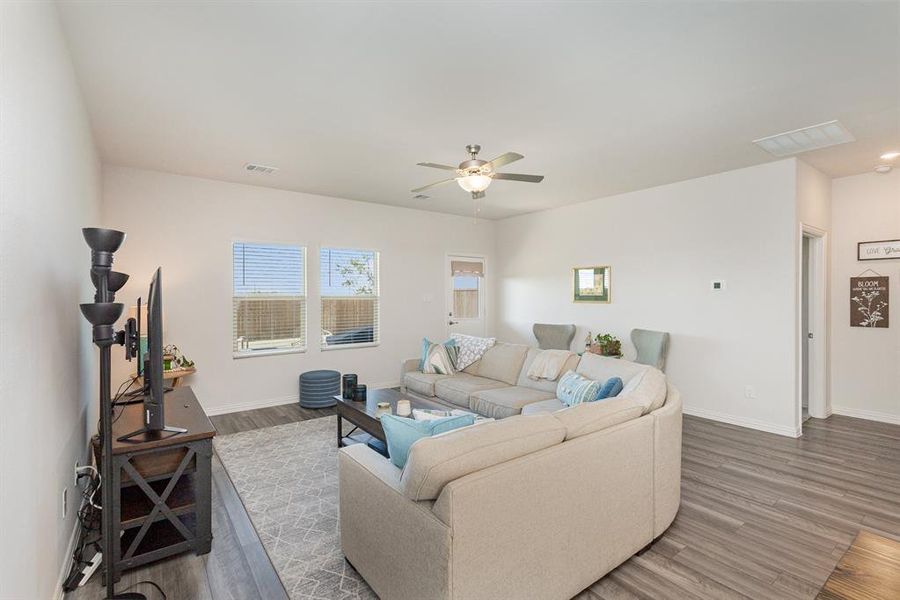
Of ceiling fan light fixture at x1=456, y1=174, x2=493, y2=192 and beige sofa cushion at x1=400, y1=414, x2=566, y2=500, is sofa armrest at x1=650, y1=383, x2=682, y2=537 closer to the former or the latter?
beige sofa cushion at x1=400, y1=414, x2=566, y2=500

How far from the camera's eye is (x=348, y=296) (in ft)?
20.0

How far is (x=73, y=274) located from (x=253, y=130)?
1701mm

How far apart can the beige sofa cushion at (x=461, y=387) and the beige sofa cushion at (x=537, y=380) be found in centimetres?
21

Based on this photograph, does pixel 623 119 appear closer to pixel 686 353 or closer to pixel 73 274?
pixel 686 353

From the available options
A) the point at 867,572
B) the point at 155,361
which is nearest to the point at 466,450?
the point at 155,361

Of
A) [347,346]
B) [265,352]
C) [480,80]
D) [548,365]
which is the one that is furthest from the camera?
[347,346]

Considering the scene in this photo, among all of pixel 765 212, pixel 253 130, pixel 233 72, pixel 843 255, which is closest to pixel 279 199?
pixel 253 130

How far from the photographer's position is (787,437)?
4.23 meters

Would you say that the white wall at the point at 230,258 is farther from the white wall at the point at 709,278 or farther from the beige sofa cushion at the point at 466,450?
the beige sofa cushion at the point at 466,450

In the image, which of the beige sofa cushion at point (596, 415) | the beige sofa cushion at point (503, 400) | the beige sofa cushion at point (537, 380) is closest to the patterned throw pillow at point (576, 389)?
the beige sofa cushion at point (503, 400)

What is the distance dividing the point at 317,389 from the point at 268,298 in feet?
4.35

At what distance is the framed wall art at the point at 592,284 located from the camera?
19.4 feet

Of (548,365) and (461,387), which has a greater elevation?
(548,365)

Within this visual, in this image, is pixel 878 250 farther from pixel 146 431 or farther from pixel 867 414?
pixel 146 431
